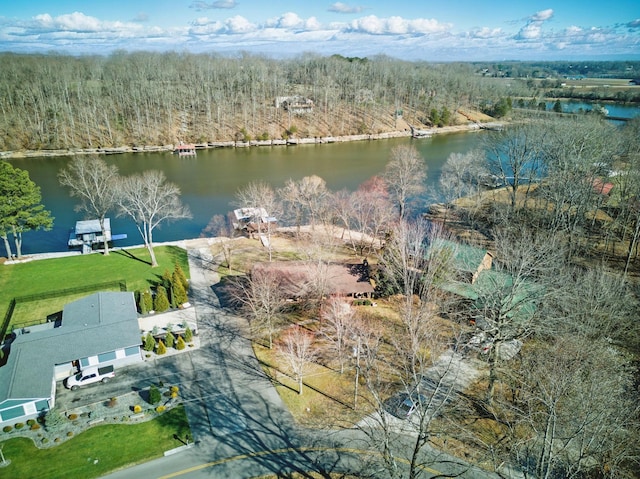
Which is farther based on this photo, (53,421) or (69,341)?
(69,341)

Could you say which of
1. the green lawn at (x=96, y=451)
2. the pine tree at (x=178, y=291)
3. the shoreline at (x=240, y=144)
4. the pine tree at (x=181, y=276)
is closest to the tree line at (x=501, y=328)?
the pine tree at (x=178, y=291)

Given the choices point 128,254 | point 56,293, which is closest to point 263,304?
point 56,293

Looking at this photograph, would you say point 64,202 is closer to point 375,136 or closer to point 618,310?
point 618,310

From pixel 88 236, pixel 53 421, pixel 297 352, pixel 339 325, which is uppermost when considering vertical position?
pixel 339 325

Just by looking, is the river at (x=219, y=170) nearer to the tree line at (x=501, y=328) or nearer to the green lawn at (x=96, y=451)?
the tree line at (x=501, y=328)

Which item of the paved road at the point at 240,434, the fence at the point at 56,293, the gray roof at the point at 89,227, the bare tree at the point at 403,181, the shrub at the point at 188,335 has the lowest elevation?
the paved road at the point at 240,434

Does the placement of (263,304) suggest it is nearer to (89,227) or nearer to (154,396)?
(154,396)

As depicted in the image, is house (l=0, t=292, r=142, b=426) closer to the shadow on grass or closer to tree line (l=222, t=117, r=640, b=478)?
tree line (l=222, t=117, r=640, b=478)
